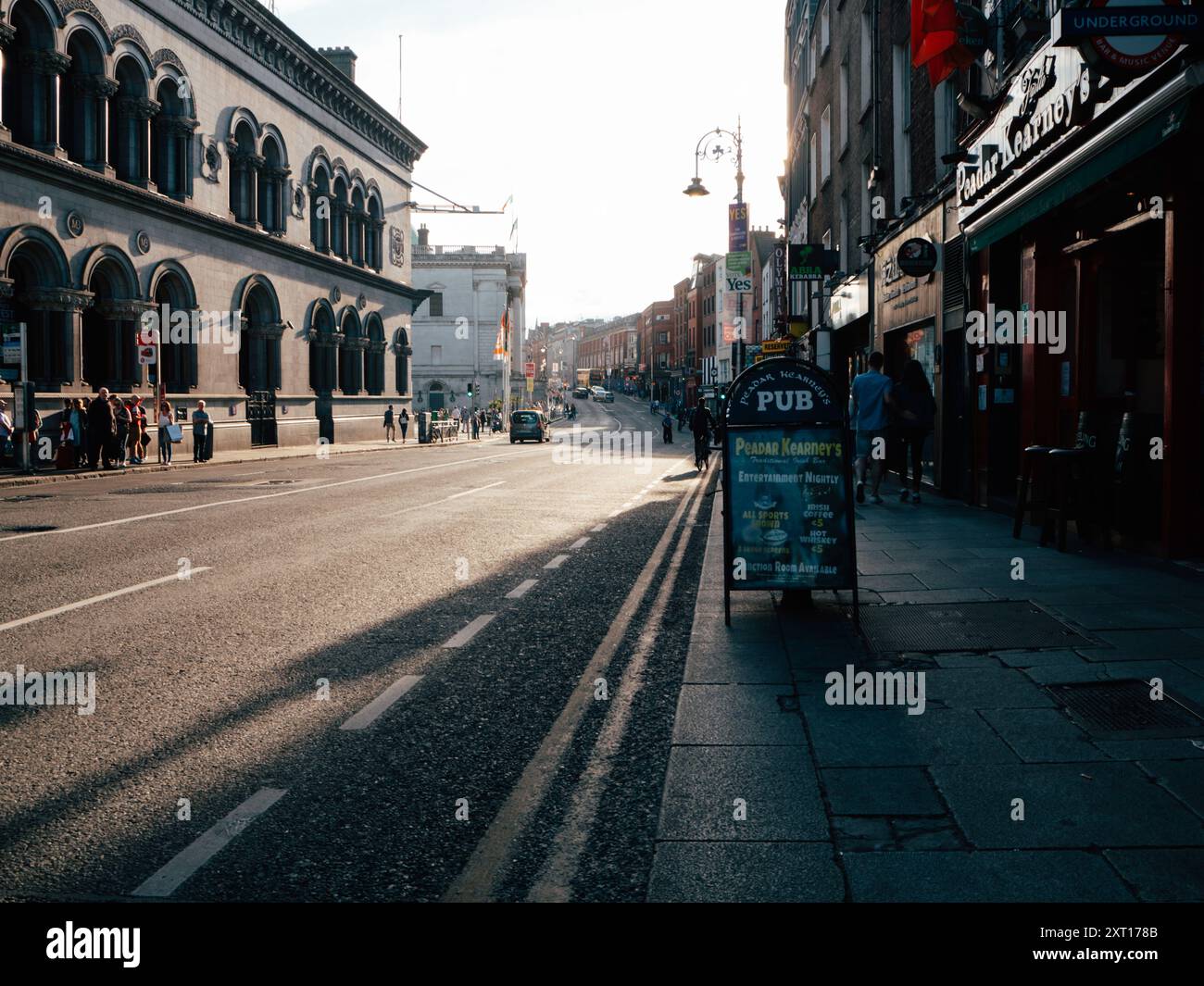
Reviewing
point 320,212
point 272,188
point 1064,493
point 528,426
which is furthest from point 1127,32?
point 528,426

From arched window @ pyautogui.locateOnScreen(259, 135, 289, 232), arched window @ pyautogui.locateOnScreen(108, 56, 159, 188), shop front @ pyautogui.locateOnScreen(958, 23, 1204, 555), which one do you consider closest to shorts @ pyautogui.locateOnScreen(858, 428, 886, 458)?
shop front @ pyautogui.locateOnScreen(958, 23, 1204, 555)

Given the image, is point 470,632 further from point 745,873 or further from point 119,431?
point 119,431

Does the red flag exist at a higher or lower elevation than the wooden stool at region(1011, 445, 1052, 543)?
higher

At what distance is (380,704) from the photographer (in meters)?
5.35

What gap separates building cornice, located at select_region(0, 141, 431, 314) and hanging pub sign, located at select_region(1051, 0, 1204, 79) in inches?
955

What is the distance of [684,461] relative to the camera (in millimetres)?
31828

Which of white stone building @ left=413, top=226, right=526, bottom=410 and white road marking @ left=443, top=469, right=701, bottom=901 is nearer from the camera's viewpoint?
white road marking @ left=443, top=469, right=701, bottom=901

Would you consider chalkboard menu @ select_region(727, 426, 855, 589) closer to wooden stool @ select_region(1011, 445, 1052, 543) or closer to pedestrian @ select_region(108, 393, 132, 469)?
wooden stool @ select_region(1011, 445, 1052, 543)

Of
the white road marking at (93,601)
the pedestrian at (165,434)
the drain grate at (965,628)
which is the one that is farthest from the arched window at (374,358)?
the drain grate at (965,628)

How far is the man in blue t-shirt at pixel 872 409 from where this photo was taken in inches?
578

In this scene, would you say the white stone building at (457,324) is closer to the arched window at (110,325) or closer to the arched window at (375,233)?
the arched window at (375,233)

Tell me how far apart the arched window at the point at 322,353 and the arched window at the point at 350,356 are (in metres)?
1.81

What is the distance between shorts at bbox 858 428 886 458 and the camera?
586 inches
